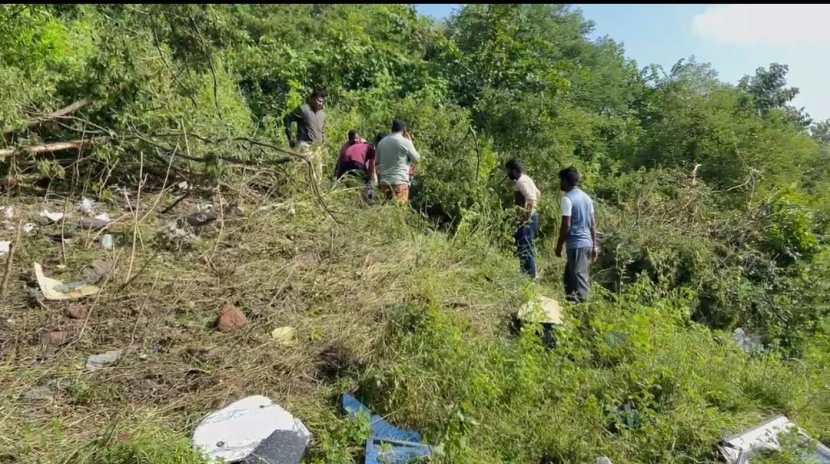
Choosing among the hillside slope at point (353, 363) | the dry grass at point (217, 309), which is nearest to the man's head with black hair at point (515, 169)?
the dry grass at point (217, 309)

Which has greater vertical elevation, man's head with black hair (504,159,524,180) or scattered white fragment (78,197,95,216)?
man's head with black hair (504,159,524,180)

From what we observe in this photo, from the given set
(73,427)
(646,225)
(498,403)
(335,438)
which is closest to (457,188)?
(646,225)

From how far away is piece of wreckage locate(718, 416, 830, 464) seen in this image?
3.00 m

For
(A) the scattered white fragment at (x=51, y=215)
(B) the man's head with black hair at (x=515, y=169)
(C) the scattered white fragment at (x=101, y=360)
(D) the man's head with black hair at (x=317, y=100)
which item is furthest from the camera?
(D) the man's head with black hair at (x=317, y=100)

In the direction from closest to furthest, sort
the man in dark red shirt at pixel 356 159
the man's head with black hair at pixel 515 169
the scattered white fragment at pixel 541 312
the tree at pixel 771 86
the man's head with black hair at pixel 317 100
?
the scattered white fragment at pixel 541 312
the man's head with black hair at pixel 515 169
the man in dark red shirt at pixel 356 159
the man's head with black hair at pixel 317 100
the tree at pixel 771 86

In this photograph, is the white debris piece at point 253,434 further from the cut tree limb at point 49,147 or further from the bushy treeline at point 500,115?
the cut tree limb at point 49,147

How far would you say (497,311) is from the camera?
4.38 m

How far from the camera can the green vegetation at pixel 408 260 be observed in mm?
3195

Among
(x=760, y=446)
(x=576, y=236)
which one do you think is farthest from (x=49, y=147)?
(x=760, y=446)

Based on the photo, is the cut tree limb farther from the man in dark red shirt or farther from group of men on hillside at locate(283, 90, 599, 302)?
the man in dark red shirt

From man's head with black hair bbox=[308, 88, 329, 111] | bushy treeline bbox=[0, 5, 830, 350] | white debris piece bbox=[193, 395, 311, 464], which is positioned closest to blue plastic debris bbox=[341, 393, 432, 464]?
white debris piece bbox=[193, 395, 311, 464]

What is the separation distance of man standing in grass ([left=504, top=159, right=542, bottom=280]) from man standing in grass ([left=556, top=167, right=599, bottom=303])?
81cm

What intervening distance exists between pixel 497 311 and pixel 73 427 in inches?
107

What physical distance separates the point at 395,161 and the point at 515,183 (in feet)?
3.82
